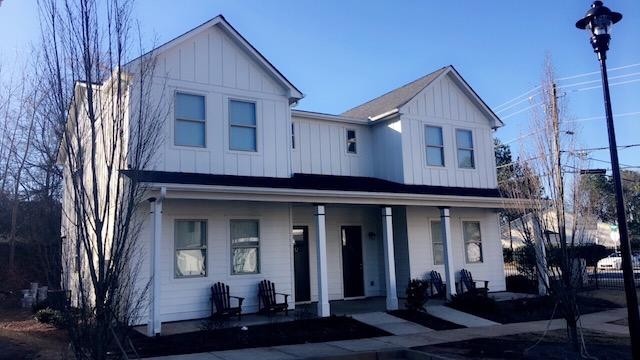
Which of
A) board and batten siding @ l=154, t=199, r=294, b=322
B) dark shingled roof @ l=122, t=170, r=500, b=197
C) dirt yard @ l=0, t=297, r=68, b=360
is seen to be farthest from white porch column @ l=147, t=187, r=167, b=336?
dirt yard @ l=0, t=297, r=68, b=360

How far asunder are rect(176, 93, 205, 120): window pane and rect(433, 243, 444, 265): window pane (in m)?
8.93

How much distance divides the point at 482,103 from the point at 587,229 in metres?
9.65

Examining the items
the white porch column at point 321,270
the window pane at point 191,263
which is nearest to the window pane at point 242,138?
the white porch column at point 321,270

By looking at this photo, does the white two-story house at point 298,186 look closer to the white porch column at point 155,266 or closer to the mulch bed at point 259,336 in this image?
the white porch column at point 155,266

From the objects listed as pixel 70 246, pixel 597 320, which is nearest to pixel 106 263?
pixel 70 246

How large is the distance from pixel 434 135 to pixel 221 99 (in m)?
7.61

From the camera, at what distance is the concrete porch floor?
1208 cm

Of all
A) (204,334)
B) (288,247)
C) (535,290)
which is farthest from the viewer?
(535,290)

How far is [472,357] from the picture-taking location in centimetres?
954

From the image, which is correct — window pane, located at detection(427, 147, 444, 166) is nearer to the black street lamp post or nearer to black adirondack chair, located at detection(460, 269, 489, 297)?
black adirondack chair, located at detection(460, 269, 489, 297)

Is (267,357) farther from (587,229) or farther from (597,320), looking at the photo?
(597,320)

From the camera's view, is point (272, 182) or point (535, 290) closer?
point (272, 182)

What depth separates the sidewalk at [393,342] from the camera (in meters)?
9.79

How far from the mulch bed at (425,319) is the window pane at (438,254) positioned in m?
3.92
